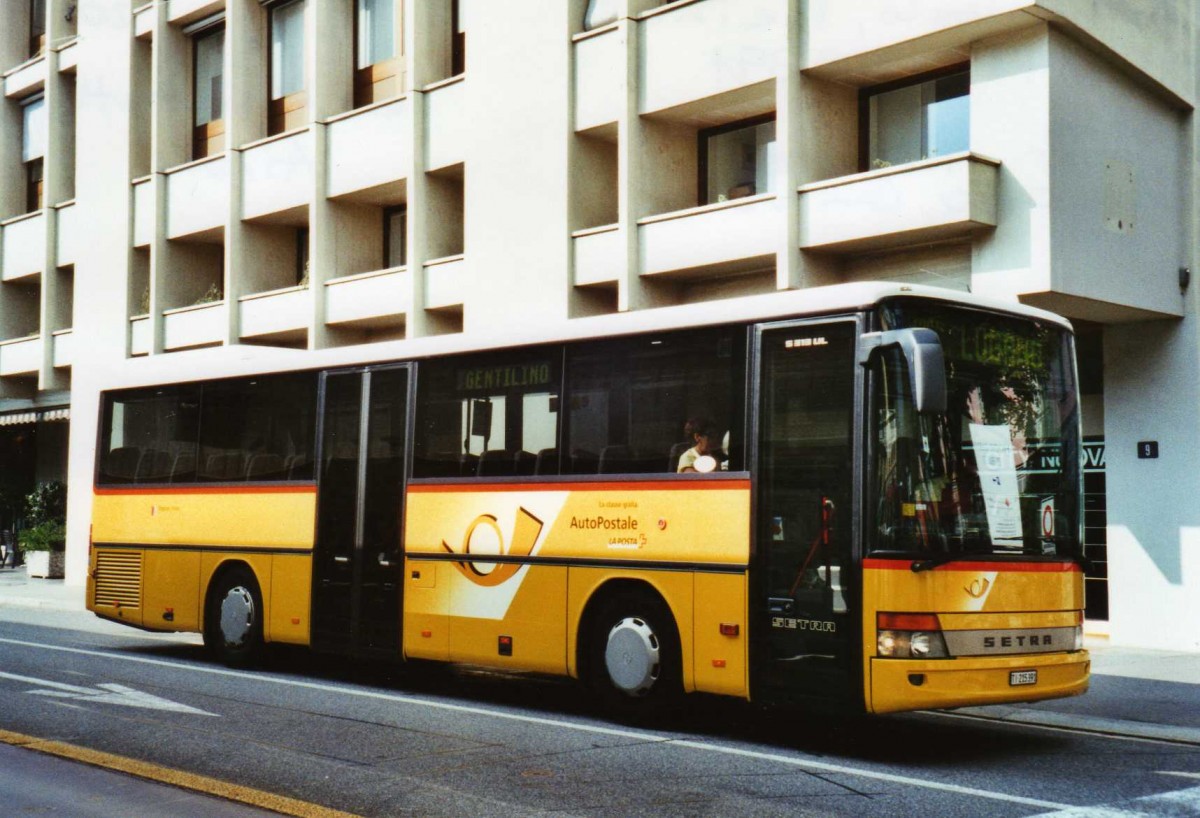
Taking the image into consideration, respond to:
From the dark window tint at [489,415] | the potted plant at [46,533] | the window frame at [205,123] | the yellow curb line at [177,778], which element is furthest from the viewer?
the potted plant at [46,533]

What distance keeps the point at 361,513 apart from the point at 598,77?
929 cm

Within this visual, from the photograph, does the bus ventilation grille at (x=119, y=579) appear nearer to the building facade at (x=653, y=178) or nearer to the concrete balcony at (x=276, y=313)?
the building facade at (x=653, y=178)

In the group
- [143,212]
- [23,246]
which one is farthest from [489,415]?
[23,246]

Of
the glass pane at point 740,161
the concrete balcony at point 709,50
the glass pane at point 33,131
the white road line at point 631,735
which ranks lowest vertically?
the white road line at point 631,735

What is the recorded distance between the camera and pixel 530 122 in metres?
21.0

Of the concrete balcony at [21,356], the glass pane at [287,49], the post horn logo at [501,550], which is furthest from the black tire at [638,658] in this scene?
the concrete balcony at [21,356]

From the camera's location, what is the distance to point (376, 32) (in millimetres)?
24953

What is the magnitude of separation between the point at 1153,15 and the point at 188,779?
48.5ft

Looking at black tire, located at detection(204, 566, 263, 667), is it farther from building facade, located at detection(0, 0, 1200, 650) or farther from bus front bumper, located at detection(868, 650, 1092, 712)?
bus front bumper, located at detection(868, 650, 1092, 712)

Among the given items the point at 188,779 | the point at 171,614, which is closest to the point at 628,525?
the point at 188,779

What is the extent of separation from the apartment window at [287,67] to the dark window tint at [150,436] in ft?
38.0

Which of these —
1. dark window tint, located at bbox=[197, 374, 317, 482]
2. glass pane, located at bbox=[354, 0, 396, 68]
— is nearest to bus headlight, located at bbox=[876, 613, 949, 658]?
dark window tint, located at bbox=[197, 374, 317, 482]

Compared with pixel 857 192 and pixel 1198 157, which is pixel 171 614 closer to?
pixel 857 192

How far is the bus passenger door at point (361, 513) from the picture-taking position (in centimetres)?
1259
